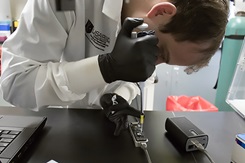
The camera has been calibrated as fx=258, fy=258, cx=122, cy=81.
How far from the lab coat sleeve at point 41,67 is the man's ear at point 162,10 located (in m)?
0.20

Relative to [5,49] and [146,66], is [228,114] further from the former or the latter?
[5,49]

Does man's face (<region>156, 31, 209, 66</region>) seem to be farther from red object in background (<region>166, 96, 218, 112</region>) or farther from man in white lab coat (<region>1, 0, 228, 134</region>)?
red object in background (<region>166, 96, 218, 112</region>)

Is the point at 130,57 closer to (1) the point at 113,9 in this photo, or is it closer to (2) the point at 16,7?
(1) the point at 113,9

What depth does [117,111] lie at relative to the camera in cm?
72

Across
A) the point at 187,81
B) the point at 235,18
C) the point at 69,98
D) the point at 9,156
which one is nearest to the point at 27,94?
the point at 69,98

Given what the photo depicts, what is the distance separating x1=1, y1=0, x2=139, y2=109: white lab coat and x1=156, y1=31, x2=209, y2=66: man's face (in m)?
0.17

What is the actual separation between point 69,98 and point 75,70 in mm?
95

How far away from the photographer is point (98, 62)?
25.9 inches

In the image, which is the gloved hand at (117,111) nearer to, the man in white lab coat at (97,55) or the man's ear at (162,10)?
the man in white lab coat at (97,55)

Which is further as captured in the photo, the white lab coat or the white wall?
the white wall

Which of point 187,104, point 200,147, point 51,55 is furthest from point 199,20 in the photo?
point 187,104

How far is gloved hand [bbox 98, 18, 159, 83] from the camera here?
59cm

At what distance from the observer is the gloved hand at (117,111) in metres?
0.70

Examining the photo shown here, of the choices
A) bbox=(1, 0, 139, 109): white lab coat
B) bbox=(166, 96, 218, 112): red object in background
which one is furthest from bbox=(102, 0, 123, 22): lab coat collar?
bbox=(166, 96, 218, 112): red object in background
